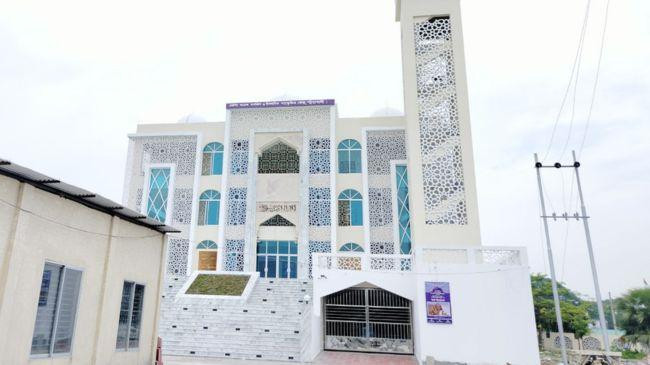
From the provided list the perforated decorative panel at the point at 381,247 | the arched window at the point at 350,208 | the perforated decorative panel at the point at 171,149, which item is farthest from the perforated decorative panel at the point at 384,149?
the perforated decorative panel at the point at 171,149

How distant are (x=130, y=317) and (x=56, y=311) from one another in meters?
1.81

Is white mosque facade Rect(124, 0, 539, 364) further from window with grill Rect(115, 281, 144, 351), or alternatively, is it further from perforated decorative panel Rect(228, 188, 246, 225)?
window with grill Rect(115, 281, 144, 351)

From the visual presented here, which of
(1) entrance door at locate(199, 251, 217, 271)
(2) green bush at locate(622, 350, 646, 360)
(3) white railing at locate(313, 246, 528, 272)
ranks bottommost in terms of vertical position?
(2) green bush at locate(622, 350, 646, 360)

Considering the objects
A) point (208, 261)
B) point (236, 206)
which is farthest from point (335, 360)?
point (236, 206)

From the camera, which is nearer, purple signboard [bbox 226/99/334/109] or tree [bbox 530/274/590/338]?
tree [bbox 530/274/590/338]

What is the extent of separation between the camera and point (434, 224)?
13.4 m

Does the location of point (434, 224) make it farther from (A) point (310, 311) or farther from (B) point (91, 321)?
(B) point (91, 321)

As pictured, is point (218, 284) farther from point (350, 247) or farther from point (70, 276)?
point (70, 276)

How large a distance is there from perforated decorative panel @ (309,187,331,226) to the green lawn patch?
13.6 ft

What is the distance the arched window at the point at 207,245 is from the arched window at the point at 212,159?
3.09m

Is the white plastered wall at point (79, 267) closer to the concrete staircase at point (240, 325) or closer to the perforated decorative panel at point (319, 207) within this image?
the concrete staircase at point (240, 325)

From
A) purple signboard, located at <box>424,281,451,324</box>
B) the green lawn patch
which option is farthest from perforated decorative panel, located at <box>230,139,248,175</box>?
purple signboard, located at <box>424,281,451,324</box>

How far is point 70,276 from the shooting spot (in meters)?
5.89

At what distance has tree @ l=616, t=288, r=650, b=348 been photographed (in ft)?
48.9
